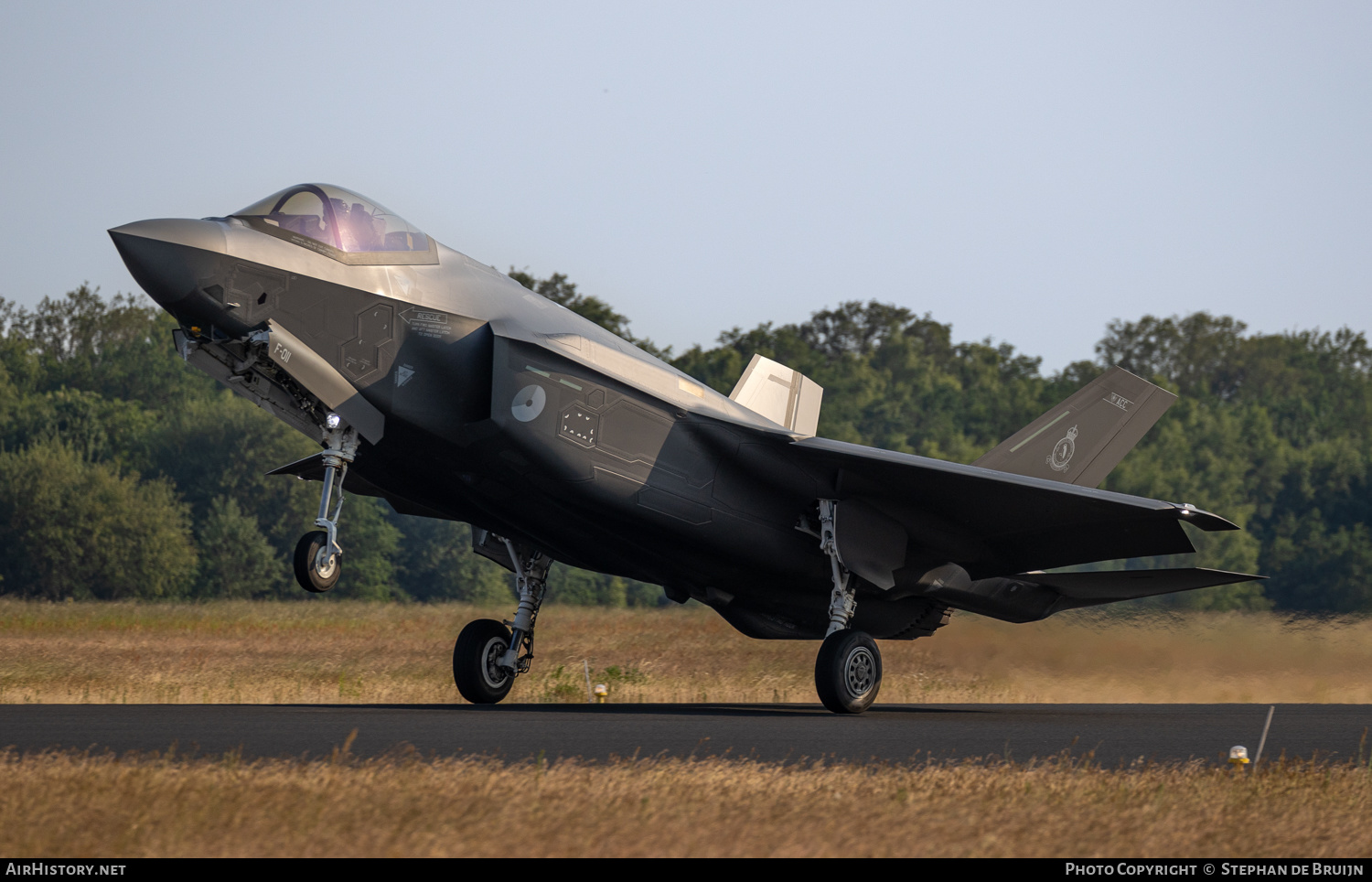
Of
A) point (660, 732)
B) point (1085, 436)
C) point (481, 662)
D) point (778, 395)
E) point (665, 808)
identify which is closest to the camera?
point (665, 808)

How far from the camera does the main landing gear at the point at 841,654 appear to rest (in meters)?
13.7

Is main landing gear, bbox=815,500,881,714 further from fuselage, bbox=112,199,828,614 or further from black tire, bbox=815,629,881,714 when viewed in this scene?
fuselage, bbox=112,199,828,614

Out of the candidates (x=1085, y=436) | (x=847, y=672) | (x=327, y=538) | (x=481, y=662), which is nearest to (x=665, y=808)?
(x=327, y=538)

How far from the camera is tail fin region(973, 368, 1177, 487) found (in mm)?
16938

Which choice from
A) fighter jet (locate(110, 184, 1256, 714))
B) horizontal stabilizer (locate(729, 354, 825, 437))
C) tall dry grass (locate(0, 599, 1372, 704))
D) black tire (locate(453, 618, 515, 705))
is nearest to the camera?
fighter jet (locate(110, 184, 1256, 714))

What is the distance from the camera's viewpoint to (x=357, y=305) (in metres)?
12.4

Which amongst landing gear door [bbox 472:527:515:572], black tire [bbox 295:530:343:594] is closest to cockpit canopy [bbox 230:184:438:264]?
black tire [bbox 295:530:343:594]

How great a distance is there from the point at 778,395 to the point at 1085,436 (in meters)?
3.96

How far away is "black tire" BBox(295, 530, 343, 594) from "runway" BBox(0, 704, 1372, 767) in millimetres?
1146

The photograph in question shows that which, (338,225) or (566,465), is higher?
(338,225)

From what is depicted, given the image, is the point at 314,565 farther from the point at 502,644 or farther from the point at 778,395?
the point at 778,395

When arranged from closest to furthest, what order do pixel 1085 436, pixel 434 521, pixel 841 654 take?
pixel 841 654, pixel 1085 436, pixel 434 521

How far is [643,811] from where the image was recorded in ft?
20.6

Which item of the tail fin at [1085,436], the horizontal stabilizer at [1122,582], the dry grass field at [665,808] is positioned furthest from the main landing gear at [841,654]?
the dry grass field at [665,808]
